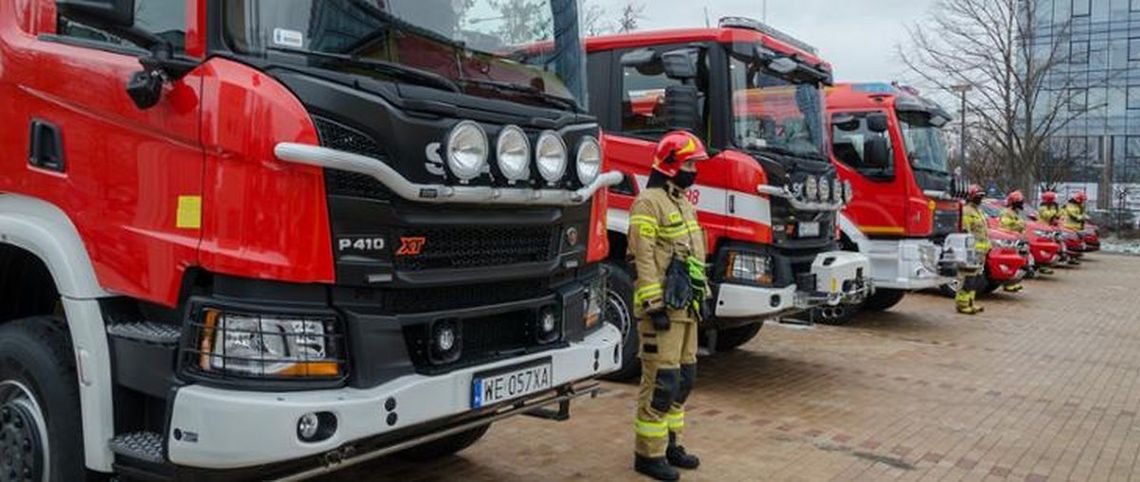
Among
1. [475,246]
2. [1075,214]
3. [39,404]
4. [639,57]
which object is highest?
[639,57]

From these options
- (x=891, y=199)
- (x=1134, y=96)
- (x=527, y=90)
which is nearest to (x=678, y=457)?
(x=527, y=90)

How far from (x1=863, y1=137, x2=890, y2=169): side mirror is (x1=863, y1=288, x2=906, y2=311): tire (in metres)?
1.87

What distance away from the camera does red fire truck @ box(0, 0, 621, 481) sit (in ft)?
9.82

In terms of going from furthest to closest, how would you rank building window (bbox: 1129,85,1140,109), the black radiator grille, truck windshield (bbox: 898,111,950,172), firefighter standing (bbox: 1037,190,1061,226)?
1. building window (bbox: 1129,85,1140,109)
2. firefighter standing (bbox: 1037,190,1061,226)
3. truck windshield (bbox: 898,111,950,172)
4. the black radiator grille

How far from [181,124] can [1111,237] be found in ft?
128

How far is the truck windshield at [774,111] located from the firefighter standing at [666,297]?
6.89ft

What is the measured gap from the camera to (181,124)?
3.09 m

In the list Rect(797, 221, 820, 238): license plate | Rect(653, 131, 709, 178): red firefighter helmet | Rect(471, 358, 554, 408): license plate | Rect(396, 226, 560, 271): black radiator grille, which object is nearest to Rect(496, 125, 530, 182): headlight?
Rect(396, 226, 560, 271): black radiator grille

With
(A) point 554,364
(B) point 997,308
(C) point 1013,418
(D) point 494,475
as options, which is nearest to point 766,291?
(C) point 1013,418

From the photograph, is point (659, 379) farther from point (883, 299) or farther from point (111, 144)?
point (883, 299)

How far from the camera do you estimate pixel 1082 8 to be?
167ft

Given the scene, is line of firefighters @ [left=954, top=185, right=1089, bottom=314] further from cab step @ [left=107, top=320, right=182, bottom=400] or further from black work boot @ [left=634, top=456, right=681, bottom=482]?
cab step @ [left=107, top=320, right=182, bottom=400]

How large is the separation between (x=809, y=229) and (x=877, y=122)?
3.50 m

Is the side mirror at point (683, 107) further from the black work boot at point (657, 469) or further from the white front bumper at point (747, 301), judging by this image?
the black work boot at point (657, 469)
